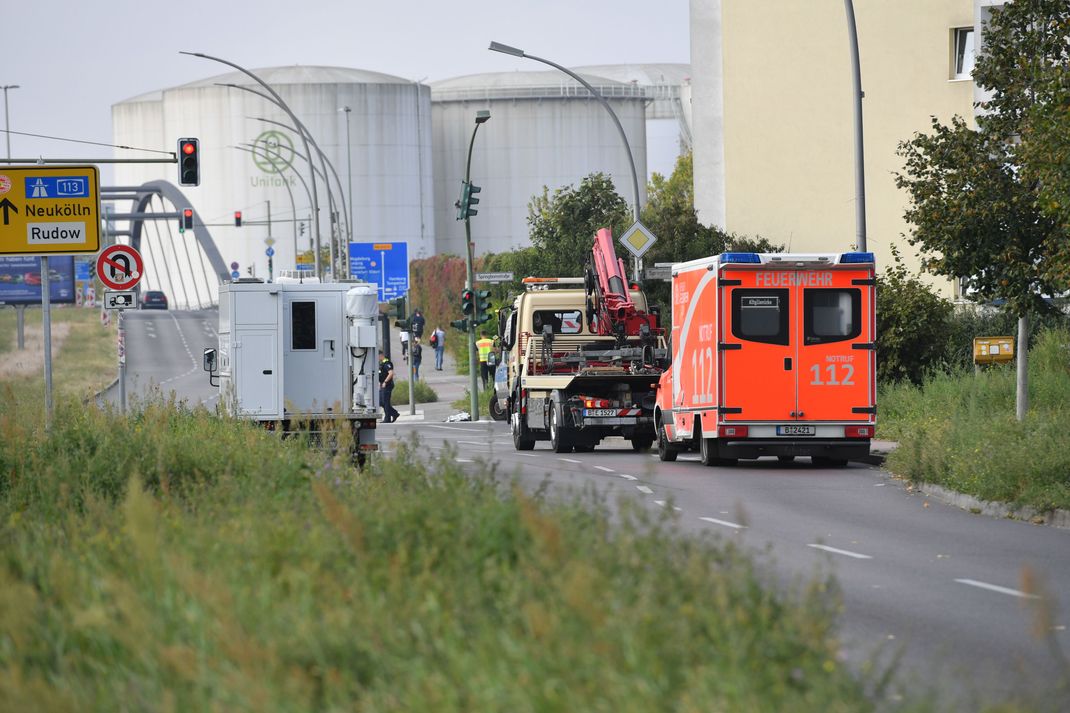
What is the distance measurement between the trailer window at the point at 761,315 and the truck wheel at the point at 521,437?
7.44 meters

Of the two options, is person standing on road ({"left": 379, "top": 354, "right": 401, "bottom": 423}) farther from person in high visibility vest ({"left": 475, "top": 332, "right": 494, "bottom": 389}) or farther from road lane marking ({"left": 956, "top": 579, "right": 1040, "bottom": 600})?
road lane marking ({"left": 956, "top": 579, "right": 1040, "bottom": 600})

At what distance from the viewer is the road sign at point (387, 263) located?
57.7 meters

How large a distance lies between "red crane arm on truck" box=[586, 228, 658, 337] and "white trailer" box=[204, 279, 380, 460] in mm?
5291

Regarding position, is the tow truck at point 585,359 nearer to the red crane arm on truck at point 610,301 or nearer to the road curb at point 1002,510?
the red crane arm on truck at point 610,301

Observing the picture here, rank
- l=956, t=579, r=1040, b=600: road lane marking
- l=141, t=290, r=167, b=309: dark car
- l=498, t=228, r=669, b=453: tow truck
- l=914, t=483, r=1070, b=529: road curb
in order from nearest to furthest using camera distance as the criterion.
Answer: l=956, t=579, r=1040, b=600: road lane marking → l=914, t=483, r=1070, b=529: road curb → l=498, t=228, r=669, b=453: tow truck → l=141, t=290, r=167, b=309: dark car

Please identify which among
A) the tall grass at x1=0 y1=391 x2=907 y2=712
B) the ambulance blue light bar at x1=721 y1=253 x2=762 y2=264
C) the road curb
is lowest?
the road curb

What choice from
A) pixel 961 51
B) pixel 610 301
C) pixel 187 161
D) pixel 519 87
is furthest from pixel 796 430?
pixel 519 87

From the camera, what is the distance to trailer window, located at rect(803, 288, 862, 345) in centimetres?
2305

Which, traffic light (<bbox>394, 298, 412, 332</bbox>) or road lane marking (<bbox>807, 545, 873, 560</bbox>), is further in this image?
traffic light (<bbox>394, 298, 412, 332</bbox>)

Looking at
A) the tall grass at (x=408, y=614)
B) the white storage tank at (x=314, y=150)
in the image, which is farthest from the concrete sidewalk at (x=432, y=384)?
the tall grass at (x=408, y=614)

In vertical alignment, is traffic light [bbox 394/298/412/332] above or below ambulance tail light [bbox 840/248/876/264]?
below

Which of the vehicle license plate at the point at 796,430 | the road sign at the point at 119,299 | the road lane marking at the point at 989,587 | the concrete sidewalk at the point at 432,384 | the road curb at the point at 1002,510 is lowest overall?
the concrete sidewalk at the point at 432,384

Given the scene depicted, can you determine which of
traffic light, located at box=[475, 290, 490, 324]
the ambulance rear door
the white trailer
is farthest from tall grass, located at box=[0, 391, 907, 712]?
traffic light, located at box=[475, 290, 490, 324]

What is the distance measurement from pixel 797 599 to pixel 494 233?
358ft
